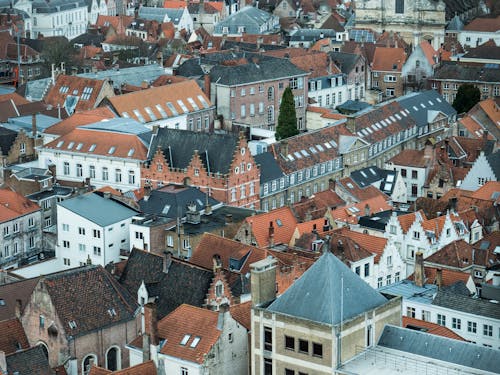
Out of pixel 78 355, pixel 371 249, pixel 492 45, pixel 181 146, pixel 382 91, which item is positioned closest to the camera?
pixel 78 355

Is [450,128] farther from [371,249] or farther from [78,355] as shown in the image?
[78,355]

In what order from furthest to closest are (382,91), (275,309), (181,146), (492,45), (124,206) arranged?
1. (492,45)
2. (382,91)
3. (181,146)
4. (124,206)
5. (275,309)

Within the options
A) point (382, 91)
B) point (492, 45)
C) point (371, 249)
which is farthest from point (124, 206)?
point (492, 45)

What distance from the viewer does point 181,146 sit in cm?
11556

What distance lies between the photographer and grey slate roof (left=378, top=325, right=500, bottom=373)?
223 ft

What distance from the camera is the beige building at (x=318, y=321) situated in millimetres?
66625

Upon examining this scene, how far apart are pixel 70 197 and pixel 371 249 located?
2618 cm

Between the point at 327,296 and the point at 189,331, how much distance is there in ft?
32.5

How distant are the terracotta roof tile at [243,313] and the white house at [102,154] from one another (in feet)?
139

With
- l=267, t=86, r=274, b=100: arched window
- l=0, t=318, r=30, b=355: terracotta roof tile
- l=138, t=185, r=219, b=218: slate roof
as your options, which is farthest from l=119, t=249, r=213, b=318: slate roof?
l=267, t=86, r=274, b=100: arched window

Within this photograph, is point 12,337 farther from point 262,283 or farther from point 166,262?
point 262,283

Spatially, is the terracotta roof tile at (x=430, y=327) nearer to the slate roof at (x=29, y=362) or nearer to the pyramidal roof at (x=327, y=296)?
the pyramidal roof at (x=327, y=296)

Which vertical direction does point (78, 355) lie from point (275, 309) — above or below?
below

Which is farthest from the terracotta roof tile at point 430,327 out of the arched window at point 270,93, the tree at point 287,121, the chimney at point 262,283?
the arched window at point 270,93
